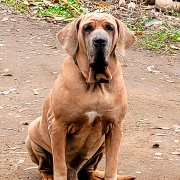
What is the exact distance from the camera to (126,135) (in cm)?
698

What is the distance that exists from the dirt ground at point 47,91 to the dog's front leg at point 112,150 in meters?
0.76

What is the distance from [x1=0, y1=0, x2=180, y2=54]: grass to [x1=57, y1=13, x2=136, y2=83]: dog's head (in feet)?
19.9

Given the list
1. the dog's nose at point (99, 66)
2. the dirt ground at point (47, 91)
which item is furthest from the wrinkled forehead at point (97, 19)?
the dirt ground at point (47, 91)

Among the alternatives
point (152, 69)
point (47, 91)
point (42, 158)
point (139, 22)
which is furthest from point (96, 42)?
point (139, 22)

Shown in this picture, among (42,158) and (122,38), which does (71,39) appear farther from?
(42,158)

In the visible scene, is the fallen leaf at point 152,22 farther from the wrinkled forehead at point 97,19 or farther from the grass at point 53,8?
the wrinkled forehead at point 97,19

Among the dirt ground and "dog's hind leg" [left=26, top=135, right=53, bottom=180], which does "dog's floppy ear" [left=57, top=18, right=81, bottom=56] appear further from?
the dirt ground

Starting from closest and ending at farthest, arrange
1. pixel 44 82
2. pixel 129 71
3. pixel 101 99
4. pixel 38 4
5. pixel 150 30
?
pixel 101 99 < pixel 44 82 < pixel 129 71 < pixel 150 30 < pixel 38 4

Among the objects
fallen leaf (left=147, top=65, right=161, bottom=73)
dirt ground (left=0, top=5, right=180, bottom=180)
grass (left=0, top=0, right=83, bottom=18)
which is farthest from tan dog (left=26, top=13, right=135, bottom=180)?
grass (left=0, top=0, right=83, bottom=18)

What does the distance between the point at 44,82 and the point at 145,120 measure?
2.05 metres

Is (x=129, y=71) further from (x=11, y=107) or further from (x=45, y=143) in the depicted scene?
(x=45, y=143)

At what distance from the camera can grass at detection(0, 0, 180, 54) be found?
11195 mm

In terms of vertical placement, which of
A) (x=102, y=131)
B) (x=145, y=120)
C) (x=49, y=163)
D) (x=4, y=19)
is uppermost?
(x=102, y=131)

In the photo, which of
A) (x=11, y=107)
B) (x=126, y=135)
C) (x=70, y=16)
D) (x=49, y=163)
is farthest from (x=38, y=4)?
(x=49, y=163)
